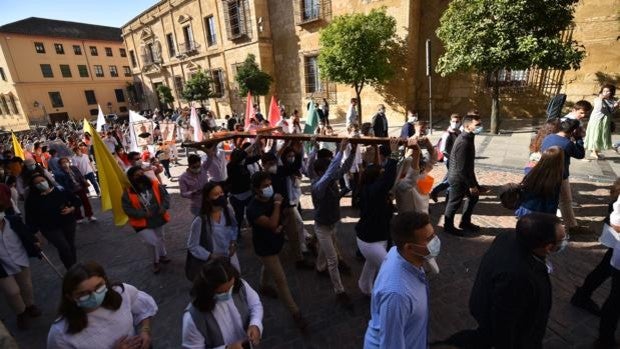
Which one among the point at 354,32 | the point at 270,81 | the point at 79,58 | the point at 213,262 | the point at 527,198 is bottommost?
the point at 527,198

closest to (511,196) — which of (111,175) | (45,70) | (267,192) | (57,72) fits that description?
(267,192)

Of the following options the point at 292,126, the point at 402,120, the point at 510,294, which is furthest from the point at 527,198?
the point at 402,120

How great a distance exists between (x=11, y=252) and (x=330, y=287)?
3.87 metres

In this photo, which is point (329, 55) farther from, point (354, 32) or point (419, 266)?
point (419, 266)

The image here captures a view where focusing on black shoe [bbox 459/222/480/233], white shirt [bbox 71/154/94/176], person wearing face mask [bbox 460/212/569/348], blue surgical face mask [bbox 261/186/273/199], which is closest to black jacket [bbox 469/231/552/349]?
person wearing face mask [bbox 460/212/569/348]

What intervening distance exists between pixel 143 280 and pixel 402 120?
43.7 ft

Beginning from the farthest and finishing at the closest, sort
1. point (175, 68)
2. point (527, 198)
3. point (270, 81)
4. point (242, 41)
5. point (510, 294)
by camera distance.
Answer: point (175, 68) < point (242, 41) < point (270, 81) < point (527, 198) < point (510, 294)

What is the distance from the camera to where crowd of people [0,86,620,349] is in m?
2.01

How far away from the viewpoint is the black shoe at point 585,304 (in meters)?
3.31

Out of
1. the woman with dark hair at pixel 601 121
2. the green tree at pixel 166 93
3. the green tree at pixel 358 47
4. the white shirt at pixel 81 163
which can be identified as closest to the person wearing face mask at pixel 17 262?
the white shirt at pixel 81 163

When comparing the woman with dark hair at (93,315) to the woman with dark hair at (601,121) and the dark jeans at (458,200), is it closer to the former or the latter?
the dark jeans at (458,200)

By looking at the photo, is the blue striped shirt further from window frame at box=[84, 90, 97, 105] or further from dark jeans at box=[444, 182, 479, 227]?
window frame at box=[84, 90, 97, 105]

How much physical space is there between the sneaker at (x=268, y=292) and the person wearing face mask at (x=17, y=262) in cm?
285

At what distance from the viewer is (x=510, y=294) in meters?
1.96
